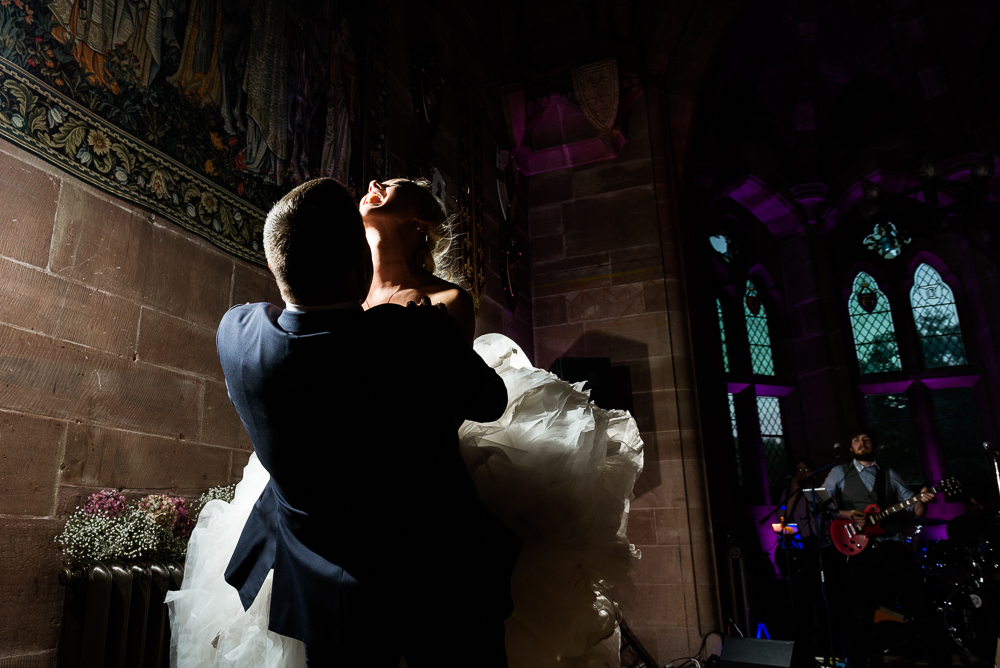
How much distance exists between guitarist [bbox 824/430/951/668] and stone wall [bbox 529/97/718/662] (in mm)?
1193

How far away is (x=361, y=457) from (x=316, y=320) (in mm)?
241

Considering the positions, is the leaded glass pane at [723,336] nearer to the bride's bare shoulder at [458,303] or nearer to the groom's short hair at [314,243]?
the bride's bare shoulder at [458,303]

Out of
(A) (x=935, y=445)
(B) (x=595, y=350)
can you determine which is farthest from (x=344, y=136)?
(A) (x=935, y=445)

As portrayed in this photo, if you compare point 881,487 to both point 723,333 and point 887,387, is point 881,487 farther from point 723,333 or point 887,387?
point 887,387

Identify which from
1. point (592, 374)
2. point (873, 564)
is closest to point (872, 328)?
point (873, 564)

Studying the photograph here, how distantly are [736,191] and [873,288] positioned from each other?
3583mm

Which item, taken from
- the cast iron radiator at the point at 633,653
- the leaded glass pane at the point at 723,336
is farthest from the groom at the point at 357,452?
the leaded glass pane at the point at 723,336

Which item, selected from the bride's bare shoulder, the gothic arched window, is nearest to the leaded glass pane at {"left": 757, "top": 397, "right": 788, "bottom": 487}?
the gothic arched window

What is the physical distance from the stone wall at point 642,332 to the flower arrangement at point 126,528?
448 cm

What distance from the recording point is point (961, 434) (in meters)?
12.5

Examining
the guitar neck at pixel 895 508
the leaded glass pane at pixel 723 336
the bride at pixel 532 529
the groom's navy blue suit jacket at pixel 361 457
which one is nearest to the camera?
the groom's navy blue suit jacket at pixel 361 457

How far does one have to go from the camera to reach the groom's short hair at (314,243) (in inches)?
45.6

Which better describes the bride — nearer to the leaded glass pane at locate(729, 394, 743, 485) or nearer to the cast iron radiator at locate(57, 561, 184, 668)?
the cast iron radiator at locate(57, 561, 184, 668)

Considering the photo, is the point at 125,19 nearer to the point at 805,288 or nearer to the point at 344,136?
the point at 344,136
